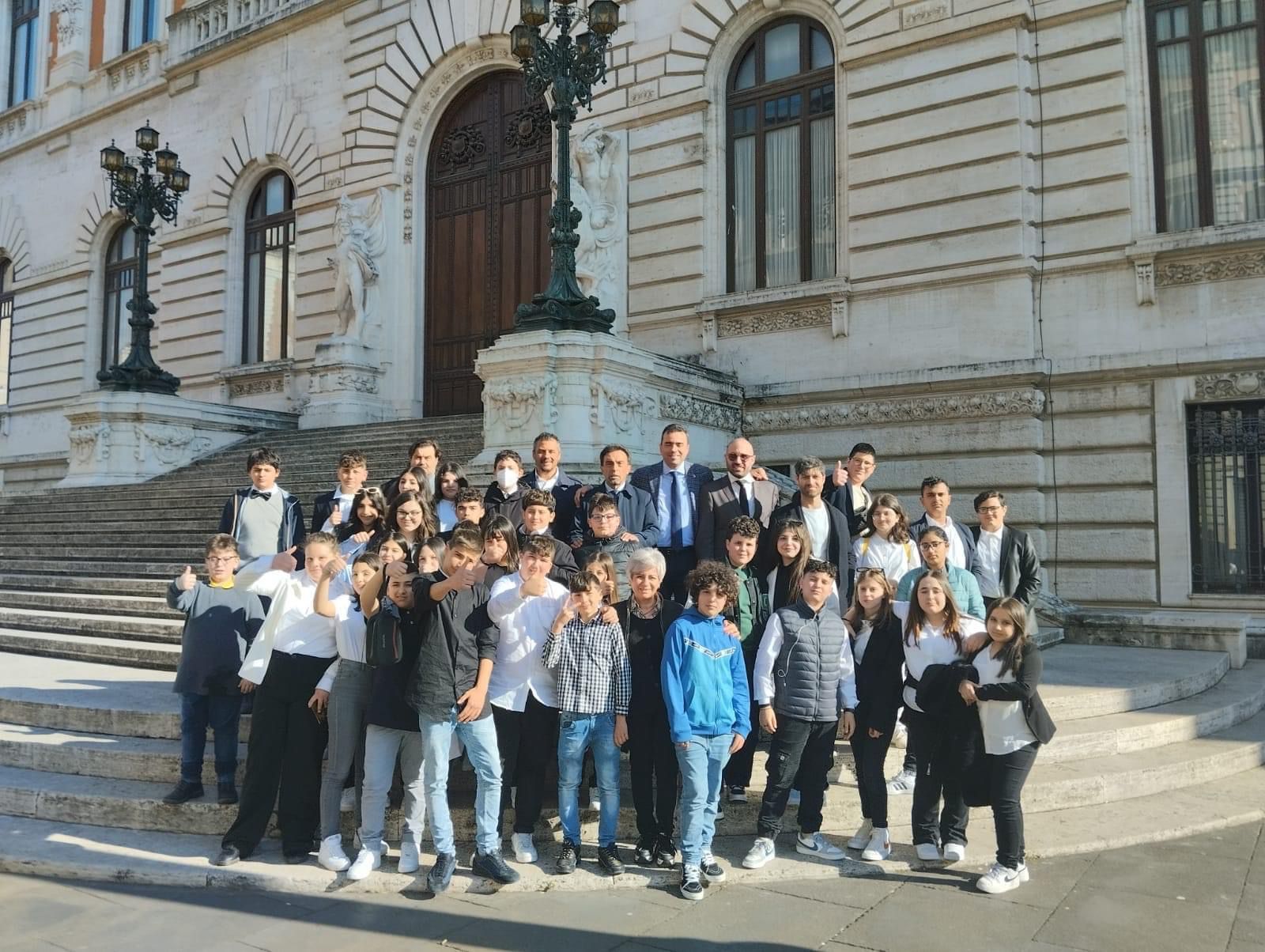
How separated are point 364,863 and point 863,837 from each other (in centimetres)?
265

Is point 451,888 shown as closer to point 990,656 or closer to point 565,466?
point 990,656

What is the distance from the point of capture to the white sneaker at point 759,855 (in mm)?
5027

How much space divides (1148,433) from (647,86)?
9.27 meters

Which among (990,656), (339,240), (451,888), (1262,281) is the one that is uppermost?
(339,240)

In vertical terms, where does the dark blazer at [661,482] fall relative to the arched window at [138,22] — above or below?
below

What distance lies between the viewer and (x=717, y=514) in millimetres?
6406

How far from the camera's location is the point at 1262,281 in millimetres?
11125

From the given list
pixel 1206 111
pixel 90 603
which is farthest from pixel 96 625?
pixel 1206 111

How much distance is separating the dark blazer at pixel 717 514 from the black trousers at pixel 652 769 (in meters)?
1.53

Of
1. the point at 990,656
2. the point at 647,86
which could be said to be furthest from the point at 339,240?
the point at 990,656

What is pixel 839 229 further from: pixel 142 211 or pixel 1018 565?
pixel 142 211

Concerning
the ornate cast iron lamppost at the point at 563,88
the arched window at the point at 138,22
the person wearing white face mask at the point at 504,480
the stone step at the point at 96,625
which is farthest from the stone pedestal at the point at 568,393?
the arched window at the point at 138,22

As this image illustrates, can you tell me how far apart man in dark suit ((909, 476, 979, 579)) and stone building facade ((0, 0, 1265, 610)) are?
6.00m

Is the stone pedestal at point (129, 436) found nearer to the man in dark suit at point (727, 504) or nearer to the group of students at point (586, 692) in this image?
the group of students at point (586, 692)
